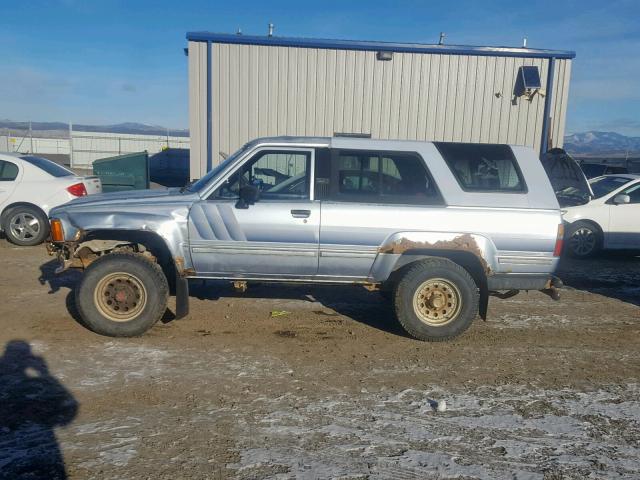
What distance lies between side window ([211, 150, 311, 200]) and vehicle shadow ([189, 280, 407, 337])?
142cm

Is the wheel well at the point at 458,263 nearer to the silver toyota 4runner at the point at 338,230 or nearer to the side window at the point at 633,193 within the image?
the silver toyota 4runner at the point at 338,230

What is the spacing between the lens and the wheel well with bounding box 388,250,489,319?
5.61 m

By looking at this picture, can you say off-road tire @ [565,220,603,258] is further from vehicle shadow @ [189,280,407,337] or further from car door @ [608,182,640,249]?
vehicle shadow @ [189,280,407,337]

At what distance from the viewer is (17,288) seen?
724cm

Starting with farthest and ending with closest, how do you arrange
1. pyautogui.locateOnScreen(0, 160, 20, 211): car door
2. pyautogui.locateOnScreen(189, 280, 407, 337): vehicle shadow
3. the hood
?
pyautogui.locateOnScreen(0, 160, 20, 211): car door, the hood, pyautogui.locateOnScreen(189, 280, 407, 337): vehicle shadow

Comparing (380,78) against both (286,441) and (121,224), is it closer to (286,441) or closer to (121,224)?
(121,224)

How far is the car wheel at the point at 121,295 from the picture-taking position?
546 centimetres

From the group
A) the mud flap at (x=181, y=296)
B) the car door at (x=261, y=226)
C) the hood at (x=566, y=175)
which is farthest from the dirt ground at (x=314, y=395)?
the hood at (x=566, y=175)

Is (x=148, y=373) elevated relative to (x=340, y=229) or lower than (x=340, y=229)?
lower

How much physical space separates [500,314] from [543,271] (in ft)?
4.61

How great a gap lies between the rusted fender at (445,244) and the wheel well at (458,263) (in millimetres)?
80

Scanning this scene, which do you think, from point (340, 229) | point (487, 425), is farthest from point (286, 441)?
point (340, 229)

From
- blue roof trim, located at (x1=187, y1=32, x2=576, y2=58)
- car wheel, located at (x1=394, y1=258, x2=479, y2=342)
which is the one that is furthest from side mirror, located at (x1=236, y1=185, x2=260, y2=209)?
blue roof trim, located at (x1=187, y1=32, x2=576, y2=58)

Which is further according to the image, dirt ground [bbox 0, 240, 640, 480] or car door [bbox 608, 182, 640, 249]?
car door [bbox 608, 182, 640, 249]
